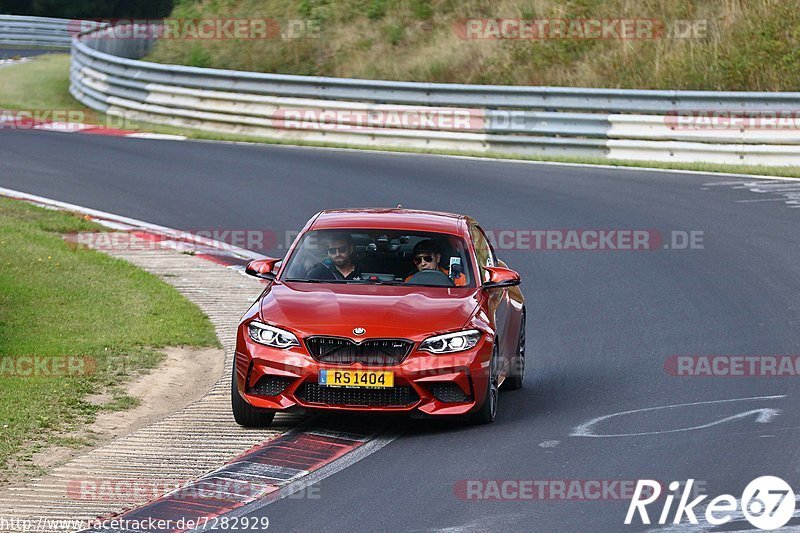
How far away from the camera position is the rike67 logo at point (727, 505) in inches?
292

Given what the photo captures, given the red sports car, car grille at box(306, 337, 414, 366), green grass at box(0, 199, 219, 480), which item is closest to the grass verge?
green grass at box(0, 199, 219, 480)

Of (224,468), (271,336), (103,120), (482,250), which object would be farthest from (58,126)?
(224,468)

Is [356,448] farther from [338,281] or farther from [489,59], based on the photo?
[489,59]

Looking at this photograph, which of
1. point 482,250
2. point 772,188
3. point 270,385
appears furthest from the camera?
point 772,188

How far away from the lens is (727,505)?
25.2 feet

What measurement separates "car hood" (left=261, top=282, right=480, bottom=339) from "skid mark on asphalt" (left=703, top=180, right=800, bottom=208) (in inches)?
412

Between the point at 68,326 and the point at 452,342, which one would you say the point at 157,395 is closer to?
the point at 68,326

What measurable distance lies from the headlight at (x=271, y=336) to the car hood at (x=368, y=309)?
6 cm

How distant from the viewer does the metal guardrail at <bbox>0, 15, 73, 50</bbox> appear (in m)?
50.9

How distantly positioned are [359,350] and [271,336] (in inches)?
25.9

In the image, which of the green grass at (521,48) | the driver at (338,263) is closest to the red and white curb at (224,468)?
the driver at (338,263)

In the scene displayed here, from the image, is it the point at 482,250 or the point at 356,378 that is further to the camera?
the point at 482,250

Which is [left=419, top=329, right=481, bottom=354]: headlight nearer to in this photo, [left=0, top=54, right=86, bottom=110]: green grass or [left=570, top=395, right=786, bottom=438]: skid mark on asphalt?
[left=570, top=395, right=786, bottom=438]: skid mark on asphalt

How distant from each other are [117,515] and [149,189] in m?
14.0
